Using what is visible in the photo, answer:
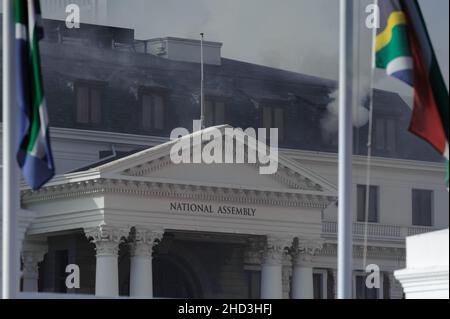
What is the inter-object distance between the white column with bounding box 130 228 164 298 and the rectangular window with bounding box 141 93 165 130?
9.61 meters

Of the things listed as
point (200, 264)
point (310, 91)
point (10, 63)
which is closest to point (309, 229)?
point (200, 264)

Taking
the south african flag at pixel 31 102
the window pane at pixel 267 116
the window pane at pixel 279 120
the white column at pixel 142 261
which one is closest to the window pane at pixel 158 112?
the window pane at pixel 267 116

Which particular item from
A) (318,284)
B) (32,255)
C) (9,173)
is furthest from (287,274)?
(9,173)

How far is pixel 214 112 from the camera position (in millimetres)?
88250

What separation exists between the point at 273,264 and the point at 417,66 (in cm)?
4781

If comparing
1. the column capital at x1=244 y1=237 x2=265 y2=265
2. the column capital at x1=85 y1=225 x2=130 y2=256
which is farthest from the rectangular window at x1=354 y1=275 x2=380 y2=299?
the column capital at x1=85 y1=225 x2=130 y2=256

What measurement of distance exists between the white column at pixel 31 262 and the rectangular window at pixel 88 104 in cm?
714

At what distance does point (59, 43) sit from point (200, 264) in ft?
34.2

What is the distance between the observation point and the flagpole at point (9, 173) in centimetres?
3247

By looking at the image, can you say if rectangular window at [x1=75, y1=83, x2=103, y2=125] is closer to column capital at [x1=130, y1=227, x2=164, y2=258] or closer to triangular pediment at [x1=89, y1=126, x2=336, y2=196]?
triangular pediment at [x1=89, y1=126, x2=336, y2=196]

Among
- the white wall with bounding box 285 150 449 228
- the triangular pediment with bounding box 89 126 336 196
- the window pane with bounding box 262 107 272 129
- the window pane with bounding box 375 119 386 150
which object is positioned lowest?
the triangular pediment with bounding box 89 126 336 196

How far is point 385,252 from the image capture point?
86625 mm

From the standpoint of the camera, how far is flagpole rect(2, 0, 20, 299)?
32469 mm

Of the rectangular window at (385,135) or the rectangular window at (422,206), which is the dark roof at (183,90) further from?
the rectangular window at (422,206)
